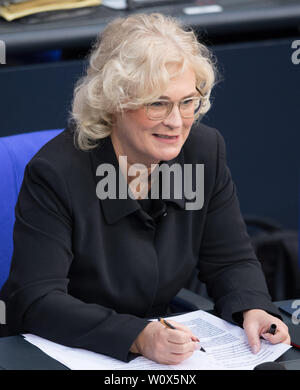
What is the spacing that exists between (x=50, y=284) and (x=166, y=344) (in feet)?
1.06

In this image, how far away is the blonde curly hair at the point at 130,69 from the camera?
189 cm

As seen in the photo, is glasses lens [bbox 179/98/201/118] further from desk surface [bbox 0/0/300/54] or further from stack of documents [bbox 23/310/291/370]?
desk surface [bbox 0/0/300/54]

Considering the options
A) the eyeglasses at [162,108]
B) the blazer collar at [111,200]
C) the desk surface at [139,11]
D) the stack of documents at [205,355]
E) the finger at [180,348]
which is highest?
the desk surface at [139,11]

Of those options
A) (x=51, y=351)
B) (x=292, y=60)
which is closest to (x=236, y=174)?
(x=292, y=60)

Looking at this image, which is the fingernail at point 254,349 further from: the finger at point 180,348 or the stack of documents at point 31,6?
the stack of documents at point 31,6

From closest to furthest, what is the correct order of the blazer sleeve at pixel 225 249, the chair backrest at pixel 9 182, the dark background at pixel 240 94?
the blazer sleeve at pixel 225 249 → the chair backrest at pixel 9 182 → the dark background at pixel 240 94

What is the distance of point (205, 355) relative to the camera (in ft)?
5.63

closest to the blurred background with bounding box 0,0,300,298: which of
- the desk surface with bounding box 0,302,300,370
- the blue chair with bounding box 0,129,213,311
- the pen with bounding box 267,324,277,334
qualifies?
the blue chair with bounding box 0,129,213,311

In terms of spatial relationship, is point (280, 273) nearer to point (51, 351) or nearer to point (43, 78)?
point (43, 78)

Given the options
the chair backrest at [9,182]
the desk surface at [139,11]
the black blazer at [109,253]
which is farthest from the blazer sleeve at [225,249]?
the desk surface at [139,11]

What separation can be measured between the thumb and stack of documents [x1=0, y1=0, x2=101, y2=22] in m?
1.76

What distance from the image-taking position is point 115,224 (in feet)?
6.56

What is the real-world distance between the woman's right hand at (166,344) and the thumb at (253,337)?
123 mm

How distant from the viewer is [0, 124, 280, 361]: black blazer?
1.81m
